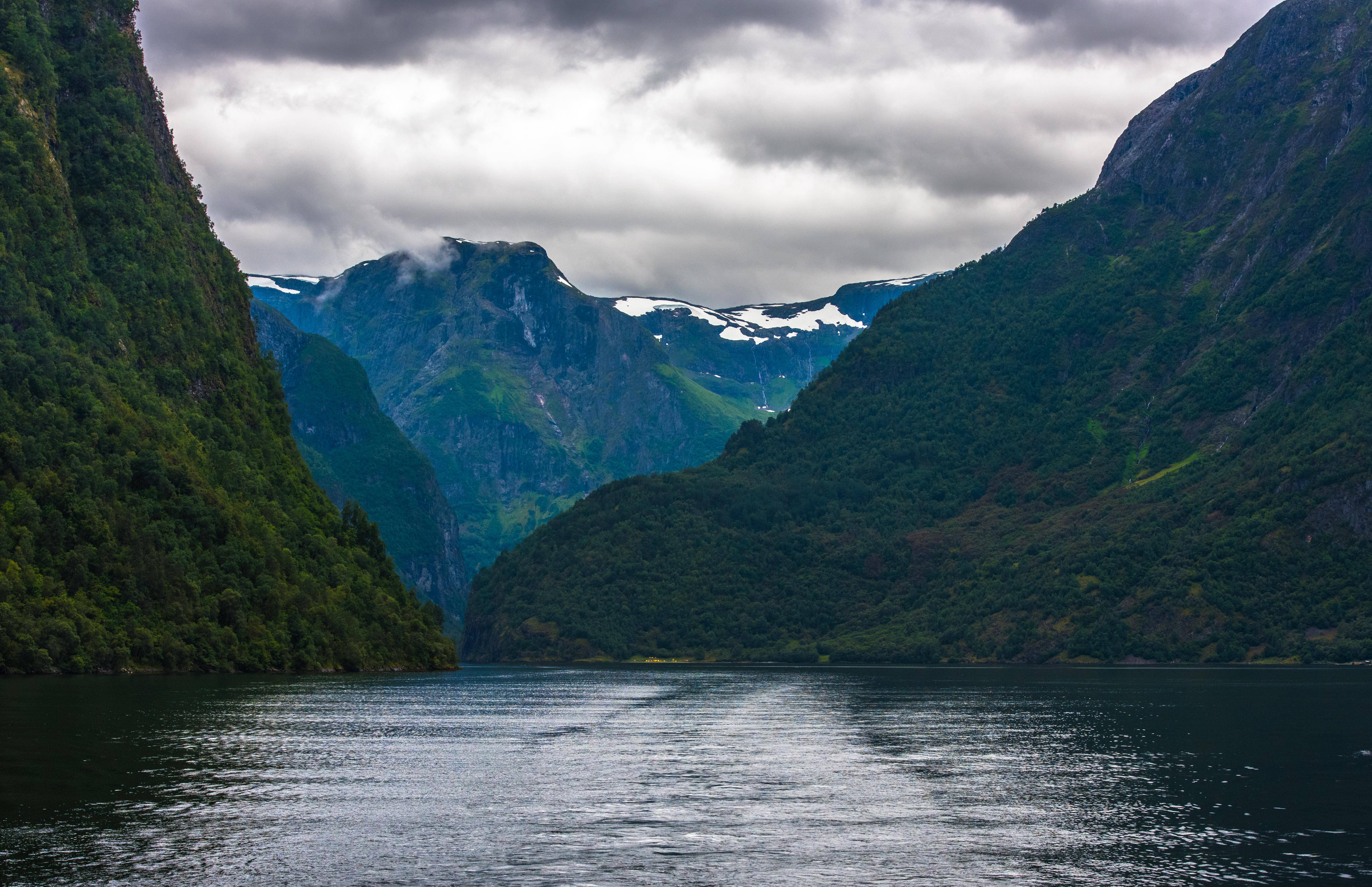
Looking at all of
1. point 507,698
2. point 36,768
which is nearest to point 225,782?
point 36,768

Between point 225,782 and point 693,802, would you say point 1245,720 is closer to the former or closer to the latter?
point 693,802

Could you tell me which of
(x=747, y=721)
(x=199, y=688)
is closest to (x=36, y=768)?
(x=747, y=721)

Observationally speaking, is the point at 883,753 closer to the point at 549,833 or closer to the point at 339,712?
the point at 549,833

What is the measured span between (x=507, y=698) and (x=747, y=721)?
56.9 metres

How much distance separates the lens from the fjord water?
58.9 m

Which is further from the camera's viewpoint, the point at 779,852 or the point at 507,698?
the point at 507,698

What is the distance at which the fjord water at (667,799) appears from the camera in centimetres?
5888

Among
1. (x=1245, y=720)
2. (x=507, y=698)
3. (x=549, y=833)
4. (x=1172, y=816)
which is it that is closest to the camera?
(x=549, y=833)

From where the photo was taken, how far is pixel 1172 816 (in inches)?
2891

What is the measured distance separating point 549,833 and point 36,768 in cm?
3362

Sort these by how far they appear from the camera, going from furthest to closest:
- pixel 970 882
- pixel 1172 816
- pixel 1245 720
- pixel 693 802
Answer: pixel 1245 720 → pixel 693 802 → pixel 1172 816 → pixel 970 882

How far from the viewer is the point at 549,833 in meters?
67.4

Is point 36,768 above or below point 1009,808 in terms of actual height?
above

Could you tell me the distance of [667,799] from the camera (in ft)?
262
